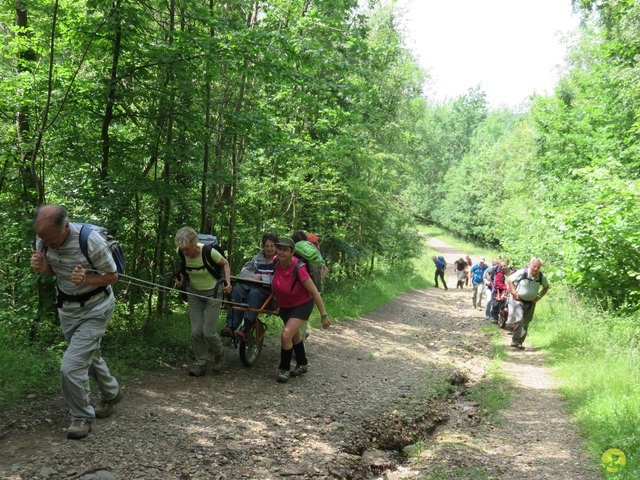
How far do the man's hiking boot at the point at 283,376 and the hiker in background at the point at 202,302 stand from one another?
3.04ft

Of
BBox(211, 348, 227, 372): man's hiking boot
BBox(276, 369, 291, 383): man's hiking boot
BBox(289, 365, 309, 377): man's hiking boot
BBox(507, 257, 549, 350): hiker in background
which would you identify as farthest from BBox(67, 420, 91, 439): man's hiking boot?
BBox(507, 257, 549, 350): hiker in background

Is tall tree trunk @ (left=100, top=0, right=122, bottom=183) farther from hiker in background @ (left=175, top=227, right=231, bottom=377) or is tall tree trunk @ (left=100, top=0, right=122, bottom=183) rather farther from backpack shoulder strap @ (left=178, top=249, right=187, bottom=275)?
hiker in background @ (left=175, top=227, right=231, bottom=377)

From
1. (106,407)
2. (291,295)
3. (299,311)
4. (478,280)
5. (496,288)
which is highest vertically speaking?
(291,295)

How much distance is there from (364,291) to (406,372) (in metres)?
9.42

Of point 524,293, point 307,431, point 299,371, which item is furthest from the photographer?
point 524,293

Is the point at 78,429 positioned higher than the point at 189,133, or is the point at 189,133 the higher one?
the point at 189,133

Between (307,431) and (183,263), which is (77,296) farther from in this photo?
(307,431)

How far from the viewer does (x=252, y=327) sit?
6.90 metres

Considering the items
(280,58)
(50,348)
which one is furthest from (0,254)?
(280,58)

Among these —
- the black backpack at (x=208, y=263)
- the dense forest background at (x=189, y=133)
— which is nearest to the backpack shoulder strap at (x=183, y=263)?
the black backpack at (x=208, y=263)

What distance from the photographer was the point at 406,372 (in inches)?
330

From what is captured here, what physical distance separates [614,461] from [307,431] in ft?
10.5

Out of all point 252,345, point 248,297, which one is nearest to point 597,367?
point 252,345

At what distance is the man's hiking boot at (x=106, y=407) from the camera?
4715 mm
